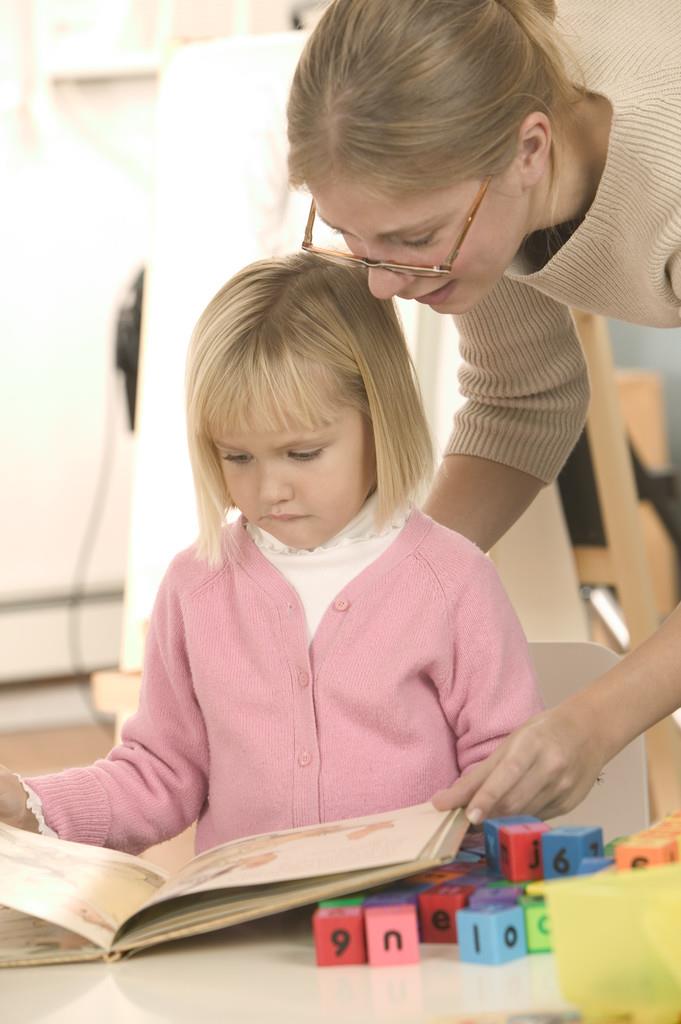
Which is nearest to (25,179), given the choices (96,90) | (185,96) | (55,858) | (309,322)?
(96,90)

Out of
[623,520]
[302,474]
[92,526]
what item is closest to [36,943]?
[302,474]

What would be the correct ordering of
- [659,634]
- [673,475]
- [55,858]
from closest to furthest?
[55,858] → [659,634] → [673,475]

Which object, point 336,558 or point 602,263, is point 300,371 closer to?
point 336,558

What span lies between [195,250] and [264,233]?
0.10 metres

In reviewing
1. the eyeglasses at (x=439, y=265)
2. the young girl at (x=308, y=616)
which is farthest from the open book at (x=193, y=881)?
the eyeglasses at (x=439, y=265)

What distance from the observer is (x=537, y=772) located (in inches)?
30.8

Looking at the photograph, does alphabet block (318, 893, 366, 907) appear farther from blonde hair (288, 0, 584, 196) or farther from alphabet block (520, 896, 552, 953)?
blonde hair (288, 0, 584, 196)

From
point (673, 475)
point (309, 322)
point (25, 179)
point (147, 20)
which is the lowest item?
point (309, 322)

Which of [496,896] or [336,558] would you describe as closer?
[496,896]

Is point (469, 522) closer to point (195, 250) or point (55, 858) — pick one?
point (55, 858)

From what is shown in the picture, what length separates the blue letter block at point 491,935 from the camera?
607mm

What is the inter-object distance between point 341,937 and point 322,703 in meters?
0.32

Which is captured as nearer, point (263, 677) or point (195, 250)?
point (263, 677)

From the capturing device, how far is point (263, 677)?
96 centimetres
